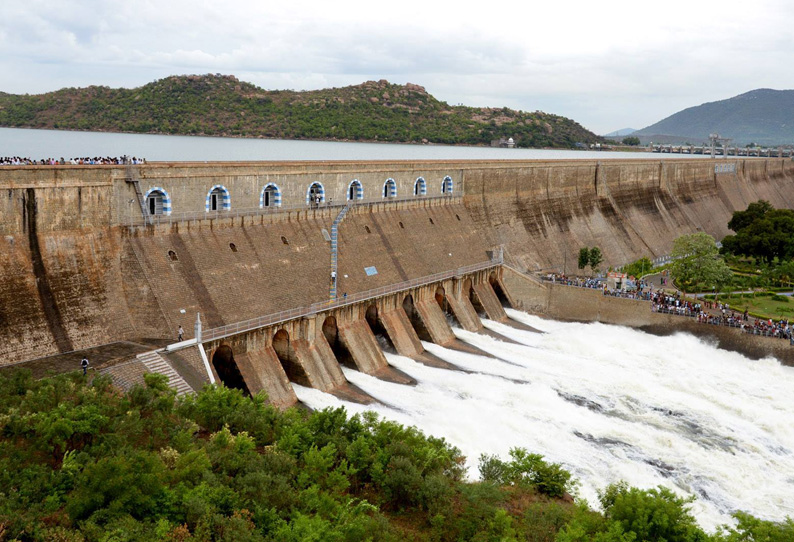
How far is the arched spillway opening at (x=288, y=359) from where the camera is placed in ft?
104

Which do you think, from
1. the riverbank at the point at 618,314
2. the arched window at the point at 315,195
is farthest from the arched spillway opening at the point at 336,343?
the riverbank at the point at 618,314

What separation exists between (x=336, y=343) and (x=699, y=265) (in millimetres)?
27510

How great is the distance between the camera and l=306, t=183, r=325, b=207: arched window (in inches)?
1601

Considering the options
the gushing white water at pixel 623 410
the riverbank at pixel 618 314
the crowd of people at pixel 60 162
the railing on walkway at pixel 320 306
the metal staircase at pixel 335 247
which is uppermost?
the crowd of people at pixel 60 162

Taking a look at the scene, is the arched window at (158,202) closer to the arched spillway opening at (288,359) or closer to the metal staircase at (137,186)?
the metal staircase at (137,186)

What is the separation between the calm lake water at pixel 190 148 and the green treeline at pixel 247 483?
106ft

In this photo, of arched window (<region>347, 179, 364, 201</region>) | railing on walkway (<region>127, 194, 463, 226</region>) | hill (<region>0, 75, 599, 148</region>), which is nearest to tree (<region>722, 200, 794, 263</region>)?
railing on walkway (<region>127, 194, 463, 226</region>)

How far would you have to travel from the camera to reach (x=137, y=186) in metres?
31.4

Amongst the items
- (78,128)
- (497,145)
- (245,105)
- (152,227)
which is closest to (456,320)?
A: (152,227)

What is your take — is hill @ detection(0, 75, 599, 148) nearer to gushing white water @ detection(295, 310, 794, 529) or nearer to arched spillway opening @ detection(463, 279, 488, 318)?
arched spillway opening @ detection(463, 279, 488, 318)

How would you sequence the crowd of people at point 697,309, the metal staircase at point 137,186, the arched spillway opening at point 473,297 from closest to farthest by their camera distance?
the metal staircase at point 137,186 < the crowd of people at point 697,309 < the arched spillway opening at point 473,297

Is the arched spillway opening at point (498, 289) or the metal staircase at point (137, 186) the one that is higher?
the metal staircase at point (137, 186)

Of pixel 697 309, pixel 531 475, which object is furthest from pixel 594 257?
pixel 531 475

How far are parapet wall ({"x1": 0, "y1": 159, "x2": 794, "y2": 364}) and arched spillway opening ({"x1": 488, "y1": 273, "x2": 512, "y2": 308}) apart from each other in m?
2.24
